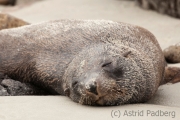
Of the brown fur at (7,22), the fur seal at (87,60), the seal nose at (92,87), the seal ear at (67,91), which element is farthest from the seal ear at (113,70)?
the brown fur at (7,22)

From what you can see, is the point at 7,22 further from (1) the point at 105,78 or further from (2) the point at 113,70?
(1) the point at 105,78

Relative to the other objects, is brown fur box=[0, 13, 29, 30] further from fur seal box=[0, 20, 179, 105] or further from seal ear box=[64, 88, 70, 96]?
seal ear box=[64, 88, 70, 96]

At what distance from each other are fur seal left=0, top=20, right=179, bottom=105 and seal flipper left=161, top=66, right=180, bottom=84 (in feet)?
0.06

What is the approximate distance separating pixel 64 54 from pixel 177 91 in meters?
1.49

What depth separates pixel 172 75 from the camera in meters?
7.08

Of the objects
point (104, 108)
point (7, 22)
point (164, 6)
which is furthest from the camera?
point (164, 6)

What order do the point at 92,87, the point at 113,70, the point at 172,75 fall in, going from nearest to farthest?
the point at 92,87 < the point at 113,70 < the point at 172,75

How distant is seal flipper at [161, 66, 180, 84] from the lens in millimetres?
6968

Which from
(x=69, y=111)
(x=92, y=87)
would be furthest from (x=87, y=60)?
(x=69, y=111)

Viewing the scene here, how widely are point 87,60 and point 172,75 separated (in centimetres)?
192

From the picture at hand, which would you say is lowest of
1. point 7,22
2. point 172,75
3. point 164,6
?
point 164,6

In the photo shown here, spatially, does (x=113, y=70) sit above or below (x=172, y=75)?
above

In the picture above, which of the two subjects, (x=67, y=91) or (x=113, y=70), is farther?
(x=67, y=91)

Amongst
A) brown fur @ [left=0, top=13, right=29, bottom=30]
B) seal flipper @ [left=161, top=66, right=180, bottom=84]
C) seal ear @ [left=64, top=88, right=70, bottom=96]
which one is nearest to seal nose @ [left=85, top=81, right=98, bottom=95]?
seal ear @ [left=64, top=88, right=70, bottom=96]
